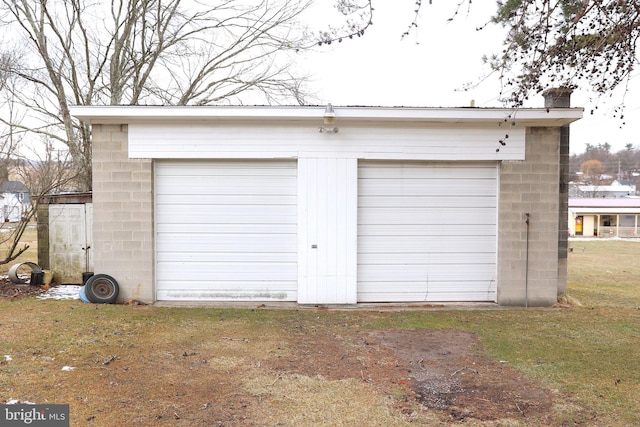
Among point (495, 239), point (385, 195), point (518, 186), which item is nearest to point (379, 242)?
point (385, 195)

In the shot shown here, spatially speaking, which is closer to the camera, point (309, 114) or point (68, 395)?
point (68, 395)

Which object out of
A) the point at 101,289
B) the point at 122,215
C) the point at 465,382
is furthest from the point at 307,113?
the point at 465,382

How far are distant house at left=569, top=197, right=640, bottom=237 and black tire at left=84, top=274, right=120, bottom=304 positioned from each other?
124ft

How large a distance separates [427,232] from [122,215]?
4.59 meters

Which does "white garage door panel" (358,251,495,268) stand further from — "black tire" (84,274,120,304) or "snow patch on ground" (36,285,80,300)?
"snow patch on ground" (36,285,80,300)

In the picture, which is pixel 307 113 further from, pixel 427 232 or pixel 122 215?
pixel 122 215

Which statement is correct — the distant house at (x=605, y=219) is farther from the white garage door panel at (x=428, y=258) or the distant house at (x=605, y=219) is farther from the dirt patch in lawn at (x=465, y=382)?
the dirt patch in lawn at (x=465, y=382)

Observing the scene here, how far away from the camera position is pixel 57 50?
47.0ft

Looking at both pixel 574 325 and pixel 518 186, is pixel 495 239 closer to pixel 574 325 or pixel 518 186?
pixel 518 186

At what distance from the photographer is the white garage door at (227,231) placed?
23.7 ft

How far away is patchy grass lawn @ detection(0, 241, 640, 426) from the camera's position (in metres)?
3.43

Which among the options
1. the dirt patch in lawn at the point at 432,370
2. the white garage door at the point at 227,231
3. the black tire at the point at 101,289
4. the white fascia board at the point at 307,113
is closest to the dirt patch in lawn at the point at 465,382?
the dirt patch in lawn at the point at 432,370

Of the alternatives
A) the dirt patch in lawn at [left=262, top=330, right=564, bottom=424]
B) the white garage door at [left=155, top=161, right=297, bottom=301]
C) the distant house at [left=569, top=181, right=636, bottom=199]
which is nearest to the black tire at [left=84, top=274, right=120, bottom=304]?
the white garage door at [left=155, top=161, right=297, bottom=301]

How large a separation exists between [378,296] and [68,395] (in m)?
4.65
